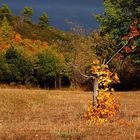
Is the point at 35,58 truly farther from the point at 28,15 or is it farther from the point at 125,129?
the point at 28,15

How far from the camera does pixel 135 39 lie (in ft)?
120

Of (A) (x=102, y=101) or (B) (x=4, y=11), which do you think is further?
(B) (x=4, y=11)

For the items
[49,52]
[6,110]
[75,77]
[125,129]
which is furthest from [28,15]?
[125,129]

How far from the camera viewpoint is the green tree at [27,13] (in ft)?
570

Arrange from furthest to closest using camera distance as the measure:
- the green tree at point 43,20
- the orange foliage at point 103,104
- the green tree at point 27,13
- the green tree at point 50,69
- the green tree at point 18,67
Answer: the green tree at point 43,20 < the green tree at point 27,13 < the green tree at point 50,69 < the green tree at point 18,67 < the orange foliage at point 103,104

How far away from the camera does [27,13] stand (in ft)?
589

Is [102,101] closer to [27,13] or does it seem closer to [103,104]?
[103,104]

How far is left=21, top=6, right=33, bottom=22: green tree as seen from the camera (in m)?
174

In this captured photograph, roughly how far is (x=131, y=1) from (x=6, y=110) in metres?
12.6

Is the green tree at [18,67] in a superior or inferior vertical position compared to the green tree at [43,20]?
inferior

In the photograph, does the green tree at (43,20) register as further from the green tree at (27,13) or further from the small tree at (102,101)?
the small tree at (102,101)

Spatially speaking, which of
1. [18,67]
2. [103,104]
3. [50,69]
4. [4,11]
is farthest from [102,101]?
[4,11]

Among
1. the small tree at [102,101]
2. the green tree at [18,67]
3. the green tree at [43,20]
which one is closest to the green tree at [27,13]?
the green tree at [43,20]

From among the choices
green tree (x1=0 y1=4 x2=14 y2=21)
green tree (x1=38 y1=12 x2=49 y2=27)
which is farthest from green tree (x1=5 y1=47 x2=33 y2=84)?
green tree (x1=38 y1=12 x2=49 y2=27)
